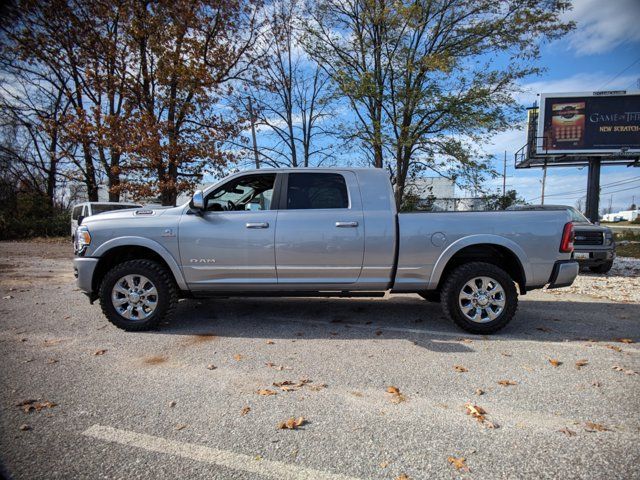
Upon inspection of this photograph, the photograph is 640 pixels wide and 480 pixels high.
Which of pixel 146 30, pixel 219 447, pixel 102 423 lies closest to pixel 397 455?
pixel 219 447

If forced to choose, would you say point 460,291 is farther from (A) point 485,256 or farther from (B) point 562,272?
(B) point 562,272

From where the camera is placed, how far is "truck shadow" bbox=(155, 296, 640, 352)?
14.5 feet

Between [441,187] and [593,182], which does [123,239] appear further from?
[593,182]

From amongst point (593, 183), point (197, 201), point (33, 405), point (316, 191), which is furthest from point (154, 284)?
point (593, 183)

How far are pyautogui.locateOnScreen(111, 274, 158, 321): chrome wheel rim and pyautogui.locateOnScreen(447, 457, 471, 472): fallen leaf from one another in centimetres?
371

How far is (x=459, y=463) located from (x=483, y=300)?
2.68 meters

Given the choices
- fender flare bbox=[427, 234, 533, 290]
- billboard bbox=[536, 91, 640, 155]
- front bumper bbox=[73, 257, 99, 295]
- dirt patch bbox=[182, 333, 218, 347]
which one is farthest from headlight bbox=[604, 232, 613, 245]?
billboard bbox=[536, 91, 640, 155]

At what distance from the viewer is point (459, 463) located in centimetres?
211

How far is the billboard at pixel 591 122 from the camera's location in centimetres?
1728

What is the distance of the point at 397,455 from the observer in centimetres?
219

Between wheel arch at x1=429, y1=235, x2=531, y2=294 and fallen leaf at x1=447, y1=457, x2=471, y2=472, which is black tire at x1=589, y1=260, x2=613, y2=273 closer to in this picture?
wheel arch at x1=429, y1=235, x2=531, y2=294

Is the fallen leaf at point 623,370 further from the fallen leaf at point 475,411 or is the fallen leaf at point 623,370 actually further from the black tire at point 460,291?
the fallen leaf at point 475,411

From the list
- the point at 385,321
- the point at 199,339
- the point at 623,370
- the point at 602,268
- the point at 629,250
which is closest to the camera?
the point at 623,370

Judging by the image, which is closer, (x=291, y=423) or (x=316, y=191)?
(x=291, y=423)
